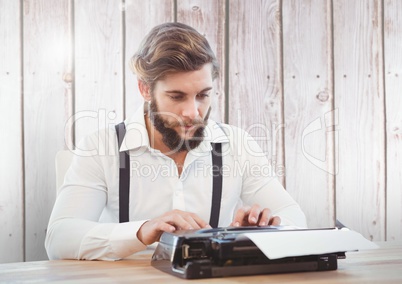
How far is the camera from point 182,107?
1772 mm

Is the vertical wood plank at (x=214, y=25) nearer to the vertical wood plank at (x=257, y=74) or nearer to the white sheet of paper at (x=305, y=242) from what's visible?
the vertical wood plank at (x=257, y=74)

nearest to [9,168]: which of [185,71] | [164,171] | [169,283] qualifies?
[164,171]

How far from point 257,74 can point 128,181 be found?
753 mm

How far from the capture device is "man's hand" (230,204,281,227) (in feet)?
4.30

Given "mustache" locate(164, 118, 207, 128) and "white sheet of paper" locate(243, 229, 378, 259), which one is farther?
"mustache" locate(164, 118, 207, 128)

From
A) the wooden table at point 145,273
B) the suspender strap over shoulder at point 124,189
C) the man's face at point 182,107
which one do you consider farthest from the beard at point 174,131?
the wooden table at point 145,273

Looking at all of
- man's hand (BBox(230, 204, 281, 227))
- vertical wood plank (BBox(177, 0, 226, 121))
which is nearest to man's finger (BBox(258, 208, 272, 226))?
man's hand (BBox(230, 204, 281, 227))

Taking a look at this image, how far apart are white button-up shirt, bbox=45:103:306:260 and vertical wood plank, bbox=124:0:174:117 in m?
0.27

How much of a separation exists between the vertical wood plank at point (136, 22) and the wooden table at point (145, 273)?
0.96m

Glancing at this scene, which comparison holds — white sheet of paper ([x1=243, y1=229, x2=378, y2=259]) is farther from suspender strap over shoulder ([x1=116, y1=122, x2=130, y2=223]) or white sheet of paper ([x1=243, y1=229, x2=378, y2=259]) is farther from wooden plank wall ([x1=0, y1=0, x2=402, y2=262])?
wooden plank wall ([x1=0, y1=0, x2=402, y2=262])

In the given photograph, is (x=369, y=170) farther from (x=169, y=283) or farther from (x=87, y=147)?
(x=169, y=283)

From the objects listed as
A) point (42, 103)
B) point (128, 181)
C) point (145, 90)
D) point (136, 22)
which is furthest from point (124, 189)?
point (136, 22)

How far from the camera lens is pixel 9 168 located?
2051 millimetres

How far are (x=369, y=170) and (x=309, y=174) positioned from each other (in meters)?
0.23
